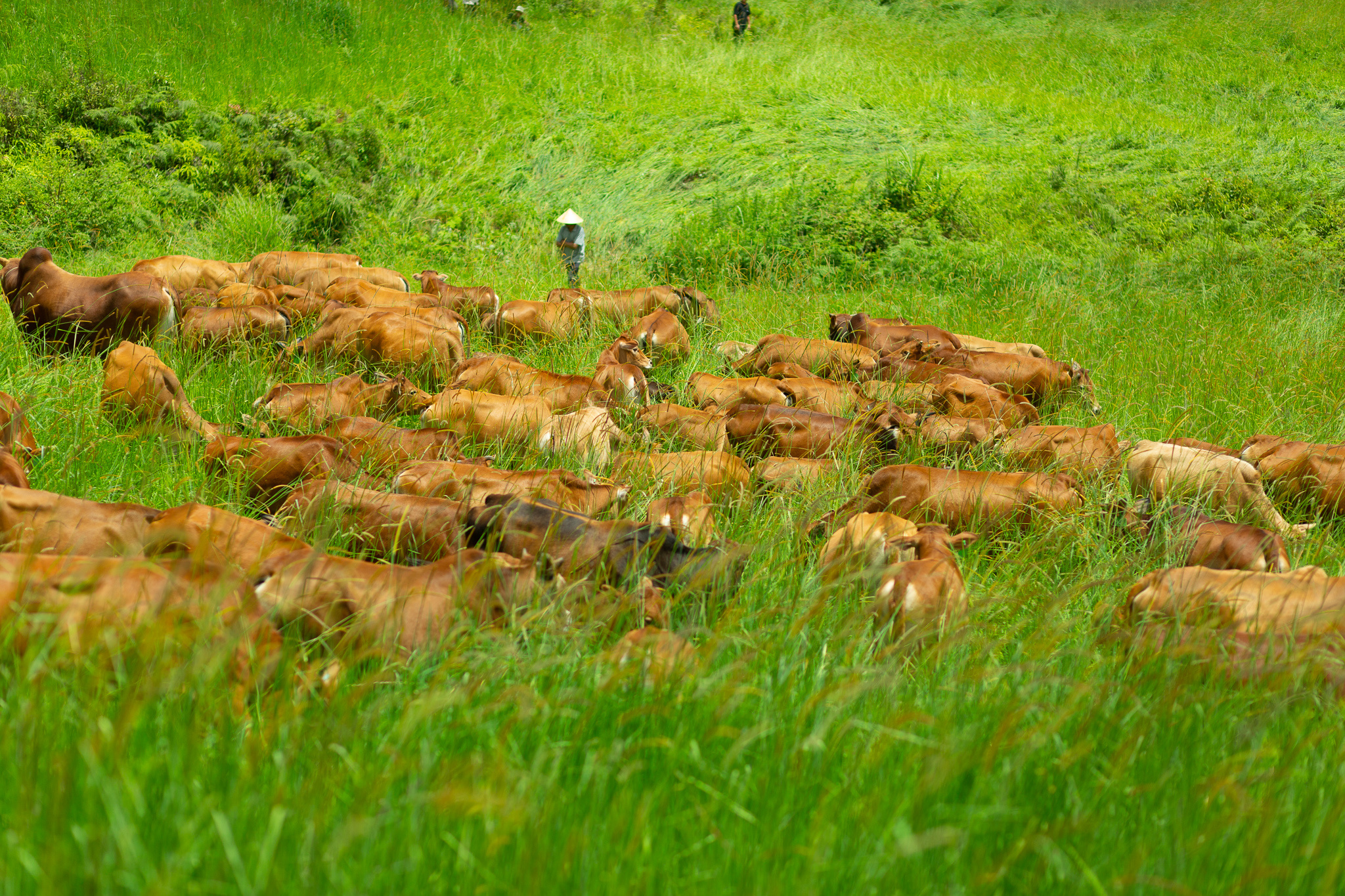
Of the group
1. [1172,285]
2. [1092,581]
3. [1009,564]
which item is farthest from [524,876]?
[1172,285]

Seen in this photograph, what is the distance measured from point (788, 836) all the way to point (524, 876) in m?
0.60

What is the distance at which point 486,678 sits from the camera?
8.27ft

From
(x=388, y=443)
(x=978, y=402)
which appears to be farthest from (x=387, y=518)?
(x=978, y=402)

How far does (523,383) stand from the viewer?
616 cm

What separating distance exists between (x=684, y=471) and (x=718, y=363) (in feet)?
9.71

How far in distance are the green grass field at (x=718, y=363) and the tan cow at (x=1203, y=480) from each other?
18cm

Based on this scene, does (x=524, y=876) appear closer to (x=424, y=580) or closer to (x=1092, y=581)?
(x=424, y=580)

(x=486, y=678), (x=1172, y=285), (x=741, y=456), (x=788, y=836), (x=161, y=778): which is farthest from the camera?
(x=1172, y=285)

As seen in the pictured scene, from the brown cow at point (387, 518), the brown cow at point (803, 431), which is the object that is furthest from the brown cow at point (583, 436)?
the brown cow at point (387, 518)

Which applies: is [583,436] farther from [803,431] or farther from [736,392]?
[736,392]

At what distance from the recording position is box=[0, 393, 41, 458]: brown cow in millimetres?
4043

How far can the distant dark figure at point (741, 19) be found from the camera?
21188 mm

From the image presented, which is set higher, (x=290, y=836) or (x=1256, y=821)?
(x=290, y=836)

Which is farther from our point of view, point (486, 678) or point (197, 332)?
point (197, 332)
